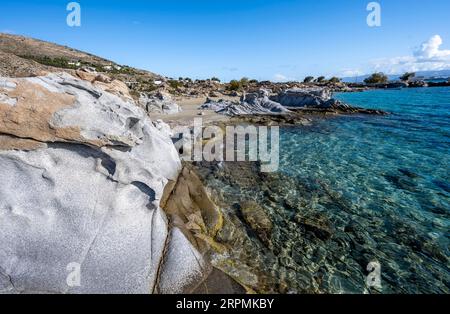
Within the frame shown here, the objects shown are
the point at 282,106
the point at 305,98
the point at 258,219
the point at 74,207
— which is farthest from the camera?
the point at 305,98

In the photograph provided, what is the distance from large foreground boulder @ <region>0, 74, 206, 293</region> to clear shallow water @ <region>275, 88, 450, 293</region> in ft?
12.5

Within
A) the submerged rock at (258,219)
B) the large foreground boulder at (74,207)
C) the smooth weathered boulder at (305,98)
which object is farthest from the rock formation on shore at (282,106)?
the large foreground boulder at (74,207)

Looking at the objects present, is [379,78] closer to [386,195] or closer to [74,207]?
[386,195]

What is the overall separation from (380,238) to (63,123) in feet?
26.3

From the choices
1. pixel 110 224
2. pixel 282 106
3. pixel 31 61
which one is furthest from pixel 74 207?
pixel 282 106

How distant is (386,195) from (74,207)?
955 centimetres

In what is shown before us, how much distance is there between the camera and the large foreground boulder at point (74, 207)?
442 cm

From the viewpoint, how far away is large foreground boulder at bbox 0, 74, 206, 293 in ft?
14.5

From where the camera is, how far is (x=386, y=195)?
873 centimetres

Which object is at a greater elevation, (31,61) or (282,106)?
(31,61)

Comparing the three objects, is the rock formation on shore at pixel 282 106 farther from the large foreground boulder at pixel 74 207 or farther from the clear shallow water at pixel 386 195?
the large foreground boulder at pixel 74 207

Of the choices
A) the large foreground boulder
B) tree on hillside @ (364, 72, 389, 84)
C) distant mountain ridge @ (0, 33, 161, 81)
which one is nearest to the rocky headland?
the large foreground boulder

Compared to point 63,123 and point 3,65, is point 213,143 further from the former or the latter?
point 3,65

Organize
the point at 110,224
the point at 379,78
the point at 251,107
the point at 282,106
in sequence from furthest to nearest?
the point at 379,78 < the point at 282,106 < the point at 251,107 < the point at 110,224
